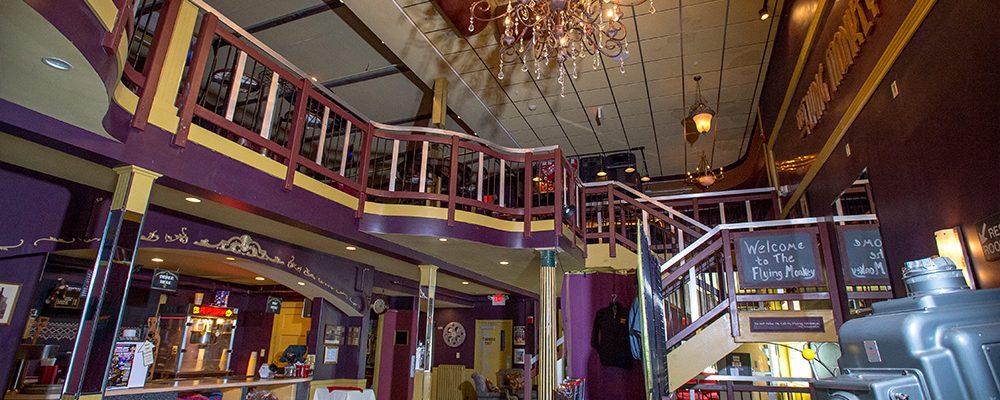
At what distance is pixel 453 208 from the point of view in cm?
591

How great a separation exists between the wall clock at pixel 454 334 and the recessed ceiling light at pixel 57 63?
13070mm

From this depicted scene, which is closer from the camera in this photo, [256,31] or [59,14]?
[59,14]

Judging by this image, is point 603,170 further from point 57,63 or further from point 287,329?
point 57,63

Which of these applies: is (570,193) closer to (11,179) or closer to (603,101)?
(603,101)

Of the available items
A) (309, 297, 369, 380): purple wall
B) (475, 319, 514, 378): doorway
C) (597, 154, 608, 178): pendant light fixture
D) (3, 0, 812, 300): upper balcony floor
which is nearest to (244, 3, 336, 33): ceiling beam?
(3, 0, 812, 300): upper balcony floor

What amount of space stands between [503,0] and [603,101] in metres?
3.20

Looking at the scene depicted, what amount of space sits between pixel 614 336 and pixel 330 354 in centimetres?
480

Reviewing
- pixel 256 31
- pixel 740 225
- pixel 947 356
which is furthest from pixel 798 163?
pixel 256 31

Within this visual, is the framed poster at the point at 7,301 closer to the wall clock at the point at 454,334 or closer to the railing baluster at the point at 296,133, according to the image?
the railing baluster at the point at 296,133

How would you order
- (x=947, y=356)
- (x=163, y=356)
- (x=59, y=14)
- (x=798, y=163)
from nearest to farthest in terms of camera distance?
(x=947, y=356), (x=59, y=14), (x=798, y=163), (x=163, y=356)

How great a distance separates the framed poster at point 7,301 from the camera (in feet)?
Answer: 13.8

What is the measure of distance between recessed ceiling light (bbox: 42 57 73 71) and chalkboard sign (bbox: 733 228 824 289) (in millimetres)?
5730

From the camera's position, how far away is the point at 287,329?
1238 centimetres

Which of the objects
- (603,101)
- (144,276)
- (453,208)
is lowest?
(144,276)
